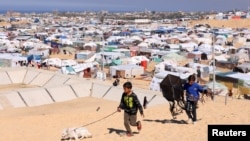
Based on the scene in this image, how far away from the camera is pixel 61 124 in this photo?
1238cm

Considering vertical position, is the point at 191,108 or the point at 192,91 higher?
the point at 192,91

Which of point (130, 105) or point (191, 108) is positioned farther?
point (191, 108)

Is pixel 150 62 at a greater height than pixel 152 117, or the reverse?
pixel 152 117

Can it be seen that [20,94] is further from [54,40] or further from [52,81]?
[54,40]

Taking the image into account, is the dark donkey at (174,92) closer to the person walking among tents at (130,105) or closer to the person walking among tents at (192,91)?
the person walking among tents at (192,91)

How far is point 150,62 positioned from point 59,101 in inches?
684

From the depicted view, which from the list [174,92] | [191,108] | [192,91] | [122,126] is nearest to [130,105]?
[192,91]

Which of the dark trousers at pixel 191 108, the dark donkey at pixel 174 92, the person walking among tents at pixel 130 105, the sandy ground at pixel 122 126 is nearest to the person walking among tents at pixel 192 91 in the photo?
the dark trousers at pixel 191 108

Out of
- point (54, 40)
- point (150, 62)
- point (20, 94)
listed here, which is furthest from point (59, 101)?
point (54, 40)

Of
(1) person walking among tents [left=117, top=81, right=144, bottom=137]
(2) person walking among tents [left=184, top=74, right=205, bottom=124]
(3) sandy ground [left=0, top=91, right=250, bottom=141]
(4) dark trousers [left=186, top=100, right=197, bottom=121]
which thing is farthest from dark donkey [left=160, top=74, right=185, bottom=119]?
(1) person walking among tents [left=117, top=81, right=144, bottom=137]

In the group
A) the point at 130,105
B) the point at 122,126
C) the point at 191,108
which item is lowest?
the point at 122,126

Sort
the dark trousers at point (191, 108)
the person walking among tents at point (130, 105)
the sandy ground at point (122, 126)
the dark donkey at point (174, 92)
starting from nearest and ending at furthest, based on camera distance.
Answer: the person walking among tents at point (130, 105) < the sandy ground at point (122, 126) < the dark trousers at point (191, 108) < the dark donkey at point (174, 92)

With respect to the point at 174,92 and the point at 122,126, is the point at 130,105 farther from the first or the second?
the point at 174,92

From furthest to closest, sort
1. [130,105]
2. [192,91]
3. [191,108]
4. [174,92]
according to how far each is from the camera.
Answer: [174,92]
[191,108]
[192,91]
[130,105]
